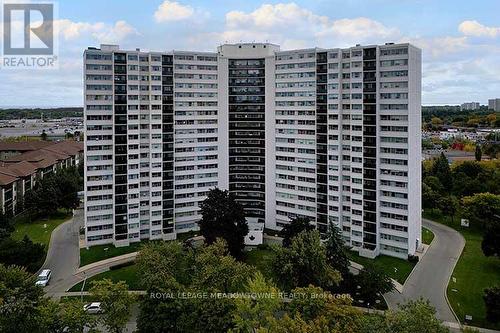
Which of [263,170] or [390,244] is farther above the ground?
[263,170]

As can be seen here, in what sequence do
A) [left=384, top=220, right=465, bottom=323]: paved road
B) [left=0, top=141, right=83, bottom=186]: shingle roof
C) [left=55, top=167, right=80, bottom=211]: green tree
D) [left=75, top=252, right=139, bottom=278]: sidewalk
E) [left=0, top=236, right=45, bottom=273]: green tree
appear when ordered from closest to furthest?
[left=384, top=220, right=465, bottom=323]: paved road
[left=0, top=236, right=45, bottom=273]: green tree
[left=75, top=252, right=139, bottom=278]: sidewalk
[left=55, top=167, right=80, bottom=211]: green tree
[left=0, top=141, right=83, bottom=186]: shingle roof

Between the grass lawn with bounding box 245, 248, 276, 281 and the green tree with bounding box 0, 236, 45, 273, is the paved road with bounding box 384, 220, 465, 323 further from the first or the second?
the green tree with bounding box 0, 236, 45, 273

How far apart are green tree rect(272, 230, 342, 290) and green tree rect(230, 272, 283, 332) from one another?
8.34 m

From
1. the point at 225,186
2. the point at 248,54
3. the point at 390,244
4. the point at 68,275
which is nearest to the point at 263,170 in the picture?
the point at 225,186

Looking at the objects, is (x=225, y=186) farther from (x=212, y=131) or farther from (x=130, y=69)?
(x=130, y=69)

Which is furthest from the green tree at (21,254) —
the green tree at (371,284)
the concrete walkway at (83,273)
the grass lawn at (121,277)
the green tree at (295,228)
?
the green tree at (371,284)

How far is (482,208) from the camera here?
59969 mm

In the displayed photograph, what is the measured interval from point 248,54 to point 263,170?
54.2 ft

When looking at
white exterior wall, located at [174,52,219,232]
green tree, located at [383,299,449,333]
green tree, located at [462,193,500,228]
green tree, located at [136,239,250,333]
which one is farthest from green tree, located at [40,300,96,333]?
green tree, located at [462,193,500,228]

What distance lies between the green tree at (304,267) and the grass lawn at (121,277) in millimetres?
14865

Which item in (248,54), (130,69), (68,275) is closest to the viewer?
(68,275)

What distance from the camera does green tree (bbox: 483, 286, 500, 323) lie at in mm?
33969

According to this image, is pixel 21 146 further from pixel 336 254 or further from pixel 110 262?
pixel 336 254

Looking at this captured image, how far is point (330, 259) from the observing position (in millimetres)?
42125
